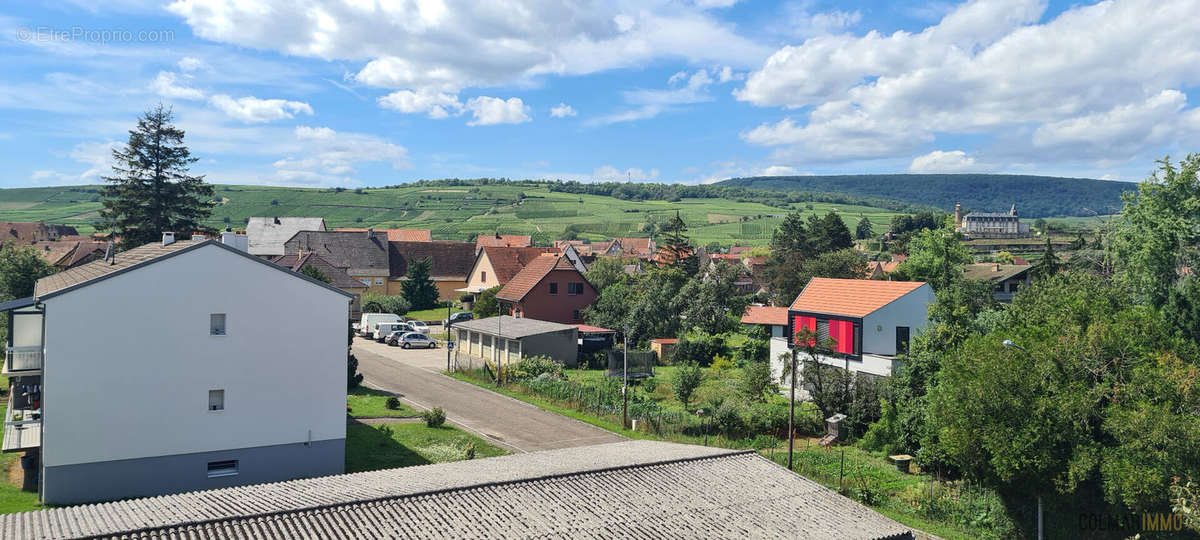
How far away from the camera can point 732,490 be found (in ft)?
53.5

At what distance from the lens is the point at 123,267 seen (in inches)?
844

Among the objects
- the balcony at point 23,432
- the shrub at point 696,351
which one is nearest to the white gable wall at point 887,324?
the shrub at point 696,351

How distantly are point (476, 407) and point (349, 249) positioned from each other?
47.1 meters

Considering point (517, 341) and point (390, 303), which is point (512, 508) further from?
point (390, 303)

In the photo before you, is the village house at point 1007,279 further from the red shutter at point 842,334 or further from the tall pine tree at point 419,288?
the tall pine tree at point 419,288

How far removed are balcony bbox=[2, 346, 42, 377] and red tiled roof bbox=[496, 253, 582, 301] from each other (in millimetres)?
33109

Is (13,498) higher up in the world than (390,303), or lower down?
lower down

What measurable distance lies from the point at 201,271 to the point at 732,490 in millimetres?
15478

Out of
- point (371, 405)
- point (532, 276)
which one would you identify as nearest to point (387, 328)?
point (532, 276)

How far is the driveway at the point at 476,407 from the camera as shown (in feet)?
95.5

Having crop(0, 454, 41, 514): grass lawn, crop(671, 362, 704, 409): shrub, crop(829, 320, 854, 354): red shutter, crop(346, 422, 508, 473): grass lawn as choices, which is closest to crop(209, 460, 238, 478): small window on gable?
crop(346, 422, 508, 473): grass lawn

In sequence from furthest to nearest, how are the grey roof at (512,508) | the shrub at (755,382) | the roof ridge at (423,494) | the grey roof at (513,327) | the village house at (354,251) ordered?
the village house at (354,251)
the grey roof at (513,327)
the shrub at (755,382)
the grey roof at (512,508)
the roof ridge at (423,494)

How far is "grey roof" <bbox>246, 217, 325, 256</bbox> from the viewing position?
8094 cm

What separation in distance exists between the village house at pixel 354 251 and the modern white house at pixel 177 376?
5062cm
